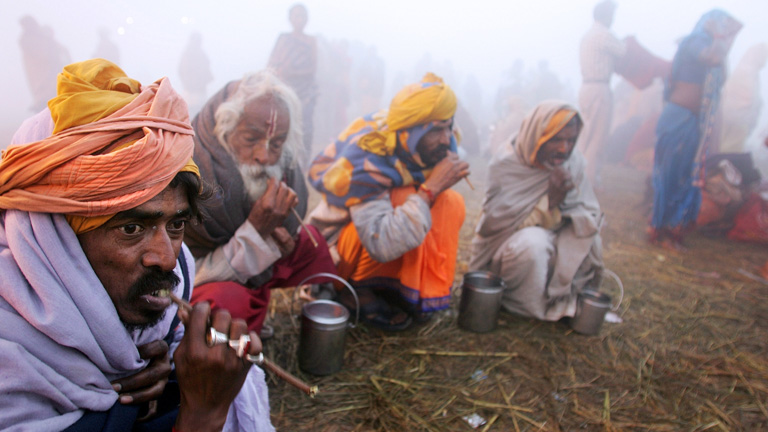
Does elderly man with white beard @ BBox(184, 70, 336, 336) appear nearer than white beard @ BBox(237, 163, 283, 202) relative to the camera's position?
Yes

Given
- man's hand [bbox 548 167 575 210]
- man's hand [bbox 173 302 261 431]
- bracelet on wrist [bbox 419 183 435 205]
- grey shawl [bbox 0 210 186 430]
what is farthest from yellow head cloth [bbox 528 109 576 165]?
Result: grey shawl [bbox 0 210 186 430]

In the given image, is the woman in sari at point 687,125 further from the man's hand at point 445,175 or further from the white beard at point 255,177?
the white beard at point 255,177

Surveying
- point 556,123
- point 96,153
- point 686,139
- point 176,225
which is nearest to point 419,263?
point 556,123

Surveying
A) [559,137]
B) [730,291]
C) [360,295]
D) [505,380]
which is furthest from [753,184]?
[360,295]

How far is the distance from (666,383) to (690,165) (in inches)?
185

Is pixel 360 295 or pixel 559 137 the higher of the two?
pixel 559 137

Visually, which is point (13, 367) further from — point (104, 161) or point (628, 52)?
point (628, 52)

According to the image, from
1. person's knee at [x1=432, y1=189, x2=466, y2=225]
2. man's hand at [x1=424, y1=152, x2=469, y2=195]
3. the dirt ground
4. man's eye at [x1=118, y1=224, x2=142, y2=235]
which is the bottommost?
the dirt ground

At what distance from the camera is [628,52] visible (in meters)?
12.0

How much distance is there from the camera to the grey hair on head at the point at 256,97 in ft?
8.11

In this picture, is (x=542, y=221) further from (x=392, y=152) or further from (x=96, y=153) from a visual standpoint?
(x=96, y=153)

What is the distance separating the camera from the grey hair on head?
2.47 m

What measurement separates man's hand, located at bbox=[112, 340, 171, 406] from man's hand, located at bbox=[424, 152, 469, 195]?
7.29ft

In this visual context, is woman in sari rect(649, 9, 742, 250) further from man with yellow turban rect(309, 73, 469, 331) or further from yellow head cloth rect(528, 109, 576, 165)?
man with yellow turban rect(309, 73, 469, 331)
